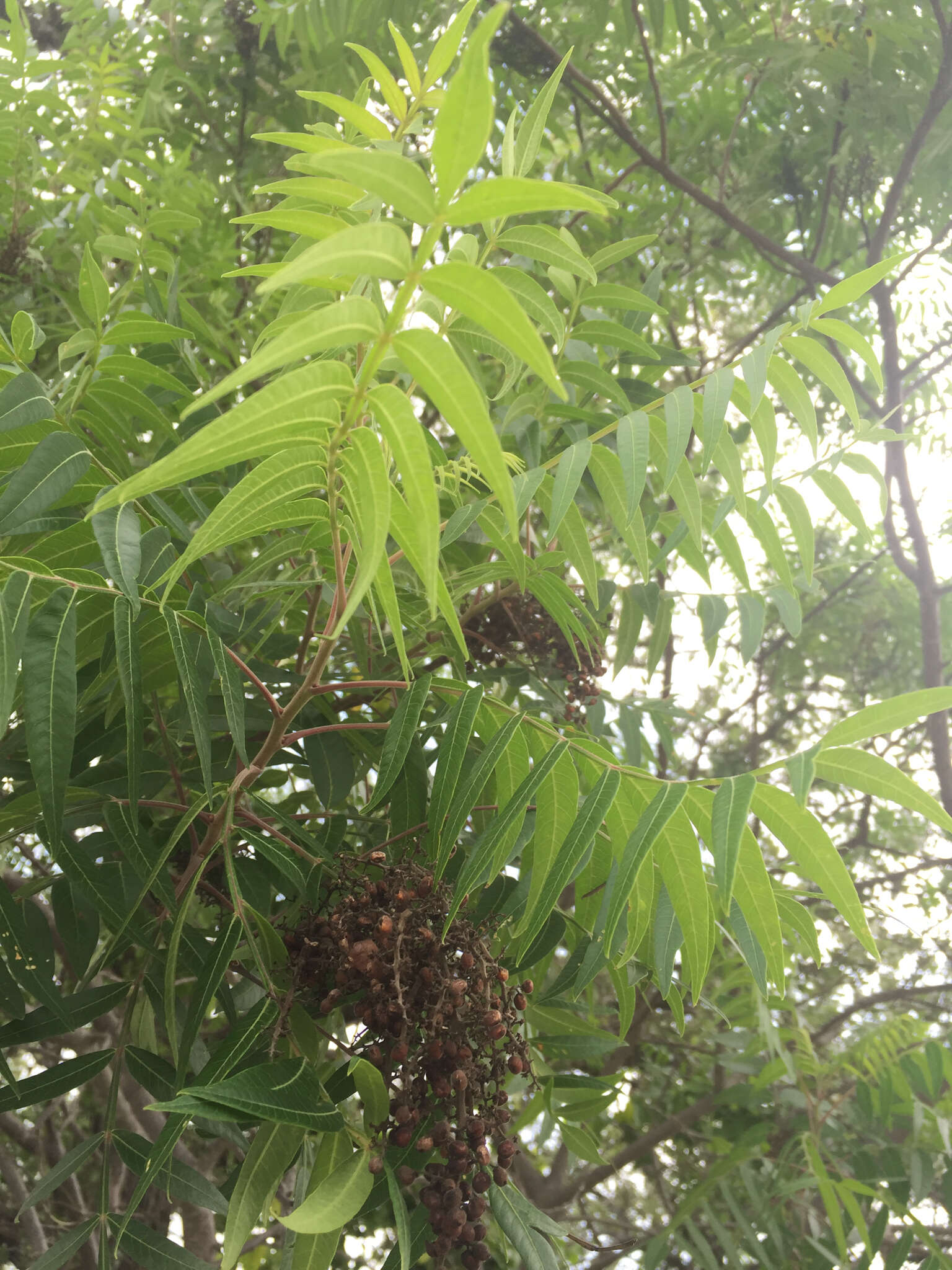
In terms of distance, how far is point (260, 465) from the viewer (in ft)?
2.03

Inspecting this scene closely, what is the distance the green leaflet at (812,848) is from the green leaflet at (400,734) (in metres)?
0.29

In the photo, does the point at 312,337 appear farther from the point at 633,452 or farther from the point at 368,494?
the point at 633,452

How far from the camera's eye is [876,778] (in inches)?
26.7

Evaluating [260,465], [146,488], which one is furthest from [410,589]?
[146,488]

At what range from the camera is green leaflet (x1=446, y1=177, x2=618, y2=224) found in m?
0.45

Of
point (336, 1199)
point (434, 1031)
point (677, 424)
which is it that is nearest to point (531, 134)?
point (677, 424)

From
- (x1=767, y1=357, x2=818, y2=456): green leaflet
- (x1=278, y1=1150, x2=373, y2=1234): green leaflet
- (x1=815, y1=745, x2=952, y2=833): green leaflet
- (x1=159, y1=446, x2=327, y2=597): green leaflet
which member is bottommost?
(x1=278, y1=1150, x2=373, y2=1234): green leaflet

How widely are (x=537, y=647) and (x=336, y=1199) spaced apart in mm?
792

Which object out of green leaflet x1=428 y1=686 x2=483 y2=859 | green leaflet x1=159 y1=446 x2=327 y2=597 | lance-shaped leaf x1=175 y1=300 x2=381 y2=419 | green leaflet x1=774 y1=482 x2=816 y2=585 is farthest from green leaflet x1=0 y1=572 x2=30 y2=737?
green leaflet x1=774 y1=482 x2=816 y2=585

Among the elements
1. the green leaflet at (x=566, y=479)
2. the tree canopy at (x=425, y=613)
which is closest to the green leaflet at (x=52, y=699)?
the tree canopy at (x=425, y=613)

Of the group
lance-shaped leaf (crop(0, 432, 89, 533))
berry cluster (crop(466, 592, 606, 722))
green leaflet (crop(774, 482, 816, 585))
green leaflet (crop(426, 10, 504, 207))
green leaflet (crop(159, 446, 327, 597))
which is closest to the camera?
green leaflet (crop(426, 10, 504, 207))

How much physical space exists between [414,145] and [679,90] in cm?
61

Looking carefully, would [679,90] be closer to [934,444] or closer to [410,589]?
[934,444]

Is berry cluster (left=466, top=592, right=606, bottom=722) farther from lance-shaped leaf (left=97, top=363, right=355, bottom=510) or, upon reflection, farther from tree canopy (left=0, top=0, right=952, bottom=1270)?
lance-shaped leaf (left=97, top=363, right=355, bottom=510)
